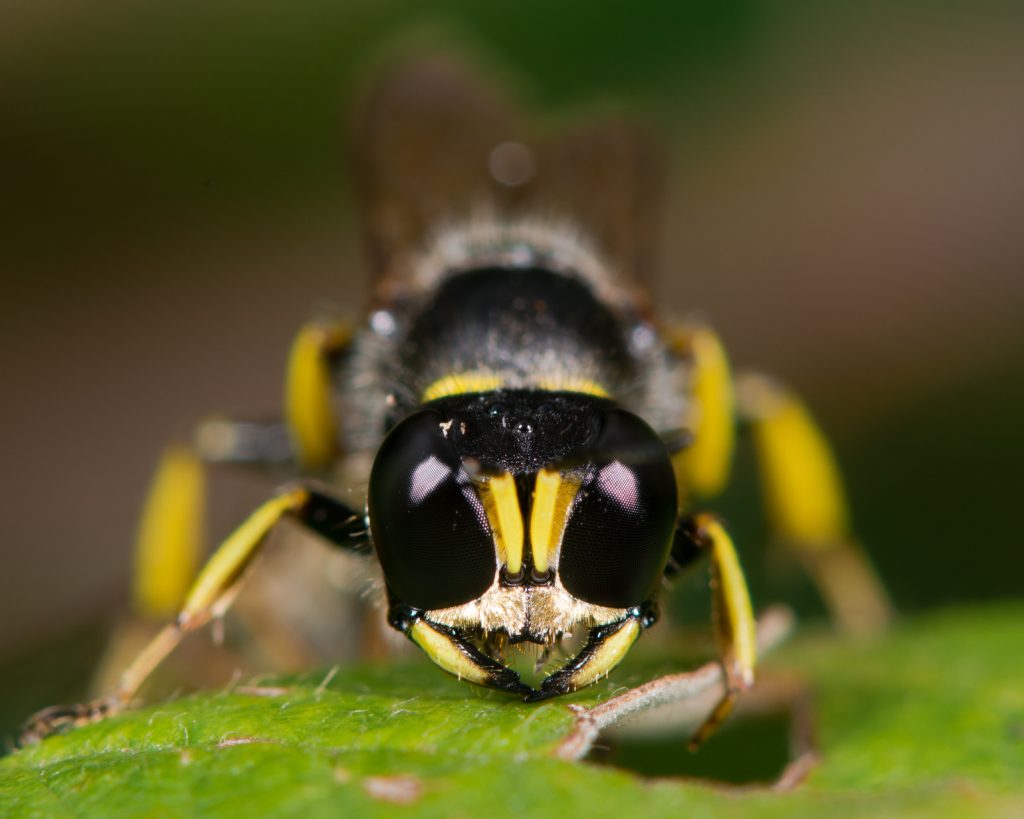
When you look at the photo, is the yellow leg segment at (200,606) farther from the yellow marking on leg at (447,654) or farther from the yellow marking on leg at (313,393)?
the yellow marking on leg at (313,393)

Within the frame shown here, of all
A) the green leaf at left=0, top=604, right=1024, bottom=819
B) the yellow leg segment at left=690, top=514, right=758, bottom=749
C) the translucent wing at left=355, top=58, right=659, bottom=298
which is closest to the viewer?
the green leaf at left=0, top=604, right=1024, bottom=819

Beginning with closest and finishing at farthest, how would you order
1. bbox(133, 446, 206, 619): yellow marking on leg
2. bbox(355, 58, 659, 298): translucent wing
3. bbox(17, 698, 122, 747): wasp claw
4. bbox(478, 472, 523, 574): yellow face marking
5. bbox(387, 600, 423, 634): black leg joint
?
bbox(478, 472, 523, 574): yellow face marking → bbox(387, 600, 423, 634): black leg joint → bbox(17, 698, 122, 747): wasp claw → bbox(133, 446, 206, 619): yellow marking on leg → bbox(355, 58, 659, 298): translucent wing

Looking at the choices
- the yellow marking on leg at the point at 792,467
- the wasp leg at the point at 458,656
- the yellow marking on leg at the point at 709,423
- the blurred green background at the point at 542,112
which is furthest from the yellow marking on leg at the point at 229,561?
the blurred green background at the point at 542,112

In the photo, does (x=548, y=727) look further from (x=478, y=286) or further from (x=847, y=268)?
(x=847, y=268)

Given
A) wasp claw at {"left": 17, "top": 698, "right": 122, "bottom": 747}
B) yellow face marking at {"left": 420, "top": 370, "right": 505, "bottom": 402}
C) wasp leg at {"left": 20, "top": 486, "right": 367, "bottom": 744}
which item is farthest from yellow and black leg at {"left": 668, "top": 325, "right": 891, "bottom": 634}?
wasp claw at {"left": 17, "top": 698, "right": 122, "bottom": 747}

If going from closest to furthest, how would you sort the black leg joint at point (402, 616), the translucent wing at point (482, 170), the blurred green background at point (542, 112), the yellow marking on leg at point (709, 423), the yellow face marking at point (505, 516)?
the yellow face marking at point (505, 516) < the black leg joint at point (402, 616) < the yellow marking on leg at point (709, 423) < the translucent wing at point (482, 170) < the blurred green background at point (542, 112)

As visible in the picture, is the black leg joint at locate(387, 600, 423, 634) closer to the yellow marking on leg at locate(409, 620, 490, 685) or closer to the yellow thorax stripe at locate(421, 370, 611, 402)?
the yellow marking on leg at locate(409, 620, 490, 685)

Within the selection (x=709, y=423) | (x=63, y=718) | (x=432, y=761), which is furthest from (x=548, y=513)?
(x=709, y=423)

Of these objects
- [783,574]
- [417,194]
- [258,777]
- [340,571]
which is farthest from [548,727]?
[783,574]
